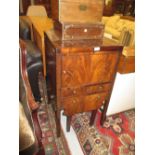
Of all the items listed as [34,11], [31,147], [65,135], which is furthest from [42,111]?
[34,11]

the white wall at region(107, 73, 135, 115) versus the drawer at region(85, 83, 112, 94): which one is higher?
the drawer at region(85, 83, 112, 94)

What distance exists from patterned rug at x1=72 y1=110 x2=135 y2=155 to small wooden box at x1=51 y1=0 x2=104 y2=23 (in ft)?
3.77

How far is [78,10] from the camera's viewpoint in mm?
1036

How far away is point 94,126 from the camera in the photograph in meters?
1.72

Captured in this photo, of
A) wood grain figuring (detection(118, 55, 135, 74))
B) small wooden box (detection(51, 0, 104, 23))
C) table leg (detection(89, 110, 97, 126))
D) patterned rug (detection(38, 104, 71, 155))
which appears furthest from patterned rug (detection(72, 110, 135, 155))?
small wooden box (detection(51, 0, 104, 23))

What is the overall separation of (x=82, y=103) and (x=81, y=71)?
342 millimetres

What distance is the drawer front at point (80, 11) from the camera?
1004 mm

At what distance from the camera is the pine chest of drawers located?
1.04 m

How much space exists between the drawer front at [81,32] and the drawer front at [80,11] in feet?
0.17

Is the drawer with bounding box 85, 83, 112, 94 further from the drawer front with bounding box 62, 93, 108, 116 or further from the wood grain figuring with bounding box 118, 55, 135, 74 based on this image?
A: the wood grain figuring with bounding box 118, 55, 135, 74
